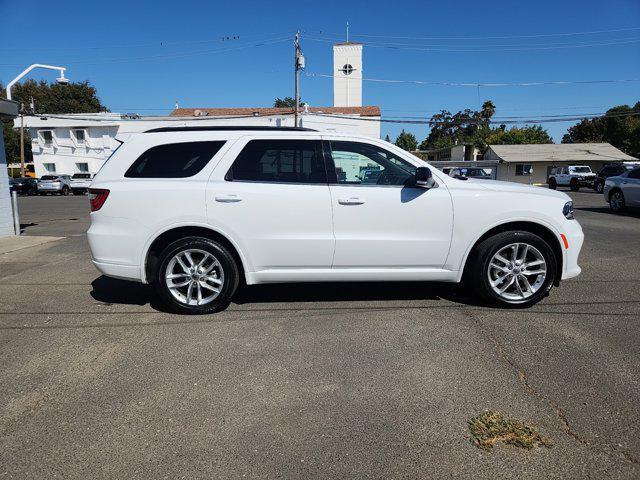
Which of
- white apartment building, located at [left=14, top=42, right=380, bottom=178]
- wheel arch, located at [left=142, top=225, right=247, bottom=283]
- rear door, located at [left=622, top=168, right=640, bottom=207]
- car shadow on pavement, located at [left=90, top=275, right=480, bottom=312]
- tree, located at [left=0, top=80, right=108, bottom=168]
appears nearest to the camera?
wheel arch, located at [left=142, top=225, right=247, bottom=283]

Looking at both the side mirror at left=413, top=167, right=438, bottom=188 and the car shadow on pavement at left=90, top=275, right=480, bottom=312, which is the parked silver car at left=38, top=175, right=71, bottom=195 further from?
the side mirror at left=413, top=167, right=438, bottom=188

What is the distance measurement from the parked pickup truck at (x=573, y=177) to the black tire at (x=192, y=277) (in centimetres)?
3286

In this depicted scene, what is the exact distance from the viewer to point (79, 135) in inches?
1751

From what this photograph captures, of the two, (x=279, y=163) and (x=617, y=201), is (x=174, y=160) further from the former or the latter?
(x=617, y=201)

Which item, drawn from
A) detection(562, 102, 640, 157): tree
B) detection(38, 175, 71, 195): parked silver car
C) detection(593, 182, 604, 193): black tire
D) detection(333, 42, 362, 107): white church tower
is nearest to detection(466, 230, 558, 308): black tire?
detection(593, 182, 604, 193): black tire

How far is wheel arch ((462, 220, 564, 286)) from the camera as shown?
4691mm

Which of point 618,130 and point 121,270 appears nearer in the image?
point 121,270

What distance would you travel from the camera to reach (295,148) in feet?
15.2

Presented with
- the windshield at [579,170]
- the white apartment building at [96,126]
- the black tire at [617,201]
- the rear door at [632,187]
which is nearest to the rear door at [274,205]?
the rear door at [632,187]

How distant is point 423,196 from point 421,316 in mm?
1213

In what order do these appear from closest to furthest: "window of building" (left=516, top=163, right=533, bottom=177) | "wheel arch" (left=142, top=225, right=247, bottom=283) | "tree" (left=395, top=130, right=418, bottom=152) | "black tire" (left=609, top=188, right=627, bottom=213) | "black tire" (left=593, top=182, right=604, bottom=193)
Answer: "wheel arch" (left=142, top=225, right=247, bottom=283), "black tire" (left=609, top=188, right=627, bottom=213), "black tire" (left=593, top=182, right=604, bottom=193), "window of building" (left=516, top=163, right=533, bottom=177), "tree" (left=395, top=130, right=418, bottom=152)

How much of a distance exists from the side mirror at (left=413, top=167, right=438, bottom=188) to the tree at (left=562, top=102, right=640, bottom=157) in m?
59.7

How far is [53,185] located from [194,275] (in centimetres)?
3443

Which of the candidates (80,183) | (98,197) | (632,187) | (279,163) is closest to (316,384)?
(279,163)
